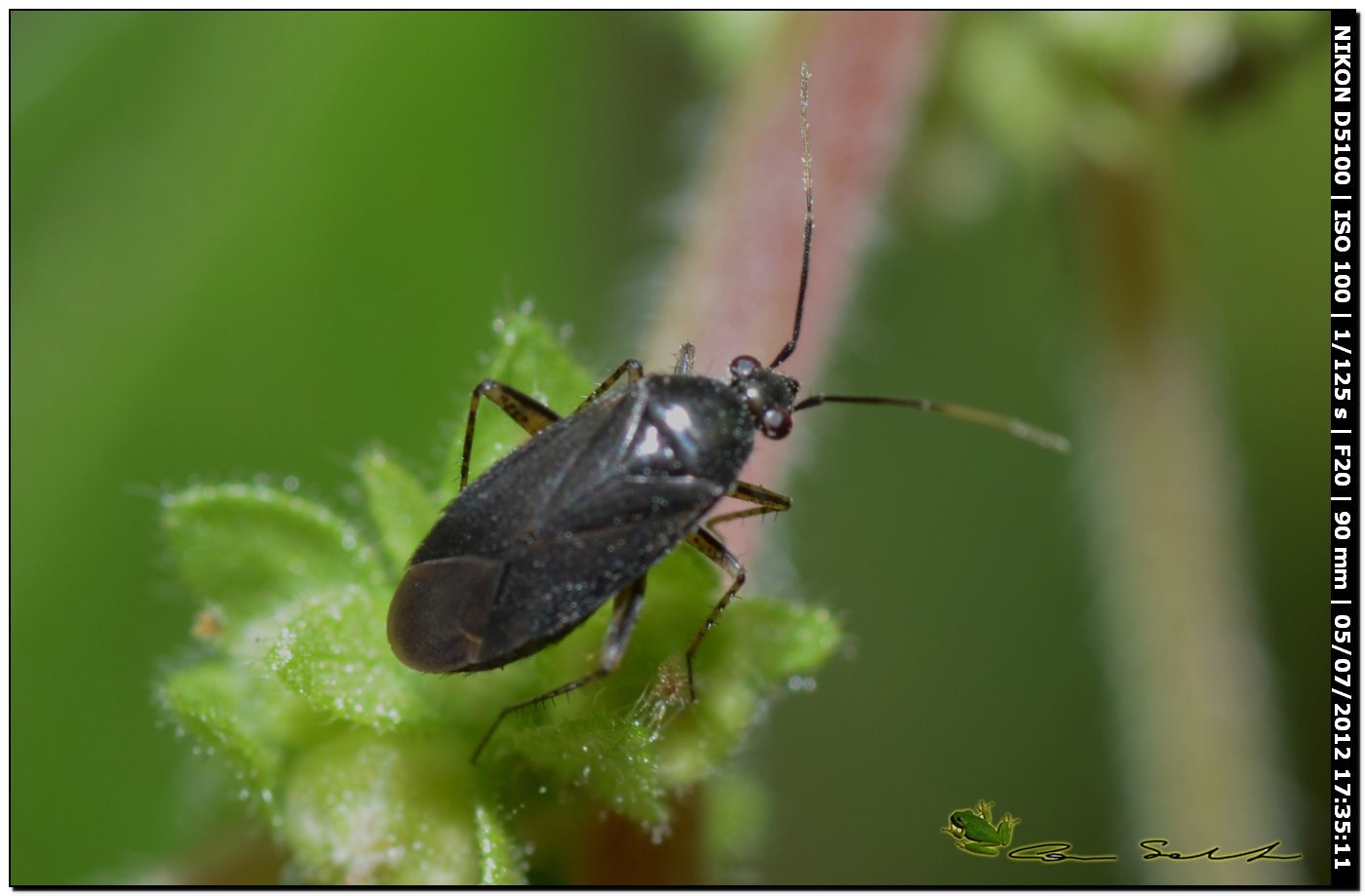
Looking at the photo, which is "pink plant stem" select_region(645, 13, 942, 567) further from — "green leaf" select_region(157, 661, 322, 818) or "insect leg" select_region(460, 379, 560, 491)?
"green leaf" select_region(157, 661, 322, 818)

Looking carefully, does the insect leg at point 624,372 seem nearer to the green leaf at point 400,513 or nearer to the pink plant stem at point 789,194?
the pink plant stem at point 789,194

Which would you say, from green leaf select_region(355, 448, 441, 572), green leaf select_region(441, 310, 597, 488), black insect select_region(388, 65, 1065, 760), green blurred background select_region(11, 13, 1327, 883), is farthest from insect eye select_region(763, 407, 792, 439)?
green leaf select_region(355, 448, 441, 572)

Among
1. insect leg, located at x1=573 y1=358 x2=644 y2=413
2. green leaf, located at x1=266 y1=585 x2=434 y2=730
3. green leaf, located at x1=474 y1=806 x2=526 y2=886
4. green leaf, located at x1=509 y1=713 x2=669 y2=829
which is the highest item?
insect leg, located at x1=573 y1=358 x2=644 y2=413

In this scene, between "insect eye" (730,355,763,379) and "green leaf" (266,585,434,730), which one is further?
"insect eye" (730,355,763,379)

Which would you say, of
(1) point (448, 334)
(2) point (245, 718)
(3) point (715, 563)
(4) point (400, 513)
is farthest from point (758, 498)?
(1) point (448, 334)

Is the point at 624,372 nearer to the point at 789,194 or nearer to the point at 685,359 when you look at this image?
the point at 685,359

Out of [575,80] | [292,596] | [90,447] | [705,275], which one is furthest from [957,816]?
[575,80]

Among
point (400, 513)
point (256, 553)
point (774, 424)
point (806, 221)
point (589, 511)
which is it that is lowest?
point (256, 553)
